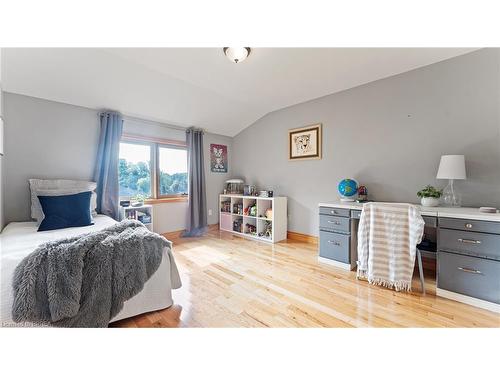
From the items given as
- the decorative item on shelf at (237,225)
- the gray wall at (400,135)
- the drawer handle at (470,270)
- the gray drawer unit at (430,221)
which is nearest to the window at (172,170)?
the decorative item on shelf at (237,225)

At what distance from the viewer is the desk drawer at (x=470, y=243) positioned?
4.89 feet

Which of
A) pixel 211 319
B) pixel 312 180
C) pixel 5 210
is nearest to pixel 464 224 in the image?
pixel 312 180

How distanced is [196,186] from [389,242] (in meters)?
3.00

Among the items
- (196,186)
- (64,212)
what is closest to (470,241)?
(196,186)

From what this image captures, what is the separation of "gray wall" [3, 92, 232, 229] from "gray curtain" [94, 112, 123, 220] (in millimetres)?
134

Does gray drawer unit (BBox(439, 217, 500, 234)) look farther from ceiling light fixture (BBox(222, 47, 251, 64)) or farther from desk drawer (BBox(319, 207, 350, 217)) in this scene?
ceiling light fixture (BBox(222, 47, 251, 64))

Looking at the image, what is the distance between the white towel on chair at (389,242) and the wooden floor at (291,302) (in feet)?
0.43

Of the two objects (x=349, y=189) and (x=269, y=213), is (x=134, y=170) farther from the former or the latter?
(x=349, y=189)

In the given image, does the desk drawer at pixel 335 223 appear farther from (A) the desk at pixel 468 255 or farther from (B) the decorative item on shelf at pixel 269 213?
(B) the decorative item on shelf at pixel 269 213

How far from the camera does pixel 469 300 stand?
1.58 metres

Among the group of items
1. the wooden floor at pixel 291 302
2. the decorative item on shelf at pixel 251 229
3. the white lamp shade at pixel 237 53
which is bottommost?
the wooden floor at pixel 291 302

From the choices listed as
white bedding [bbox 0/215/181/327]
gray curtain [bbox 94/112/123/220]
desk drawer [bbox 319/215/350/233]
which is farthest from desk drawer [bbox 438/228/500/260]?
gray curtain [bbox 94/112/123/220]

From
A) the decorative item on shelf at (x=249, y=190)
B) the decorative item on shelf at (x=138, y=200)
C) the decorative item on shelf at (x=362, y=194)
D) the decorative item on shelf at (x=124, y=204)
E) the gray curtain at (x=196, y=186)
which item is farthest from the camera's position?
the decorative item on shelf at (x=249, y=190)

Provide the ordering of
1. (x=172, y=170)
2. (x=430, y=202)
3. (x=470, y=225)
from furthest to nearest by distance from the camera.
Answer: (x=172, y=170), (x=430, y=202), (x=470, y=225)
